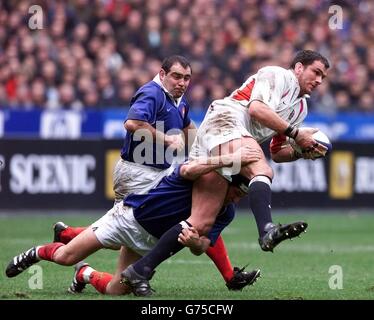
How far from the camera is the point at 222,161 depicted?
28.2 ft

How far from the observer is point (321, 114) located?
21.0 m

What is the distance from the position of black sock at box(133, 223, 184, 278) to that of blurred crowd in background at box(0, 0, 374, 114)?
1116 centimetres

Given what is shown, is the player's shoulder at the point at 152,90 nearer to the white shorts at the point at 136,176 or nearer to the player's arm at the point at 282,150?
the white shorts at the point at 136,176

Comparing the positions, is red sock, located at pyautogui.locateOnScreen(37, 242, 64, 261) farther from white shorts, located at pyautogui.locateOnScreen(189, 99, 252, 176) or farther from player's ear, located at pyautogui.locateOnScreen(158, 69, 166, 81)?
player's ear, located at pyautogui.locateOnScreen(158, 69, 166, 81)

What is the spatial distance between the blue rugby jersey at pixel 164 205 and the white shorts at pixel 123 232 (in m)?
→ 0.05

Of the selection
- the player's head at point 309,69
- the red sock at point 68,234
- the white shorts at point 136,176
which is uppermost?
the player's head at point 309,69

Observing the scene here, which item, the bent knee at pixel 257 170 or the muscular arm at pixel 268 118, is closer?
the bent knee at pixel 257 170

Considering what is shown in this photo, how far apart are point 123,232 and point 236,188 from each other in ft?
3.29

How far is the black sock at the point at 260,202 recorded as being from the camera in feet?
27.5

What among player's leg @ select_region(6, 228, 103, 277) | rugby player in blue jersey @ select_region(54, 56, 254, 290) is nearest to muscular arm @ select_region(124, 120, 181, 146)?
rugby player in blue jersey @ select_region(54, 56, 254, 290)

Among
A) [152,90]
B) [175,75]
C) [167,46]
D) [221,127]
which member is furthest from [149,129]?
[167,46]

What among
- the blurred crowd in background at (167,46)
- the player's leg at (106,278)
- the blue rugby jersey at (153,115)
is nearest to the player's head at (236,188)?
the player's leg at (106,278)

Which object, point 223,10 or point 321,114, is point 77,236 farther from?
point 223,10

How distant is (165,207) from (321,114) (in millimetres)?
12458
